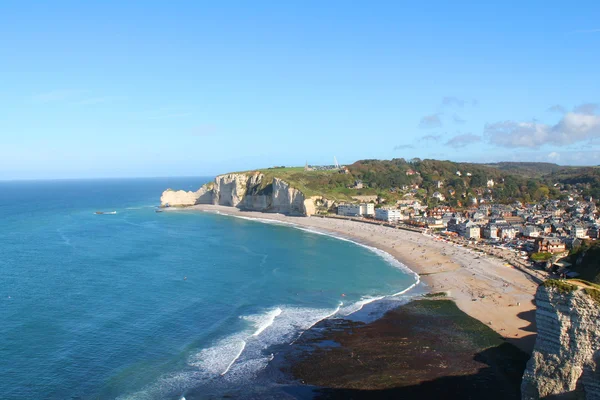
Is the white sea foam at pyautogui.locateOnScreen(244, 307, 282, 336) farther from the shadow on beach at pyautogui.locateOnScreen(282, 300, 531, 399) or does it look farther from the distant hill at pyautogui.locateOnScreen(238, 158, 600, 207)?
the distant hill at pyautogui.locateOnScreen(238, 158, 600, 207)

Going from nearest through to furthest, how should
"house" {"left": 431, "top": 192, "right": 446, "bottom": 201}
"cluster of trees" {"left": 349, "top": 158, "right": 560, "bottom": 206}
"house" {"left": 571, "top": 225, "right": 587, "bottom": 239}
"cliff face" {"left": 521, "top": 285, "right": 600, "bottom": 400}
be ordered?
"cliff face" {"left": 521, "top": 285, "right": 600, "bottom": 400}, "house" {"left": 571, "top": 225, "right": 587, "bottom": 239}, "house" {"left": 431, "top": 192, "right": 446, "bottom": 201}, "cluster of trees" {"left": 349, "top": 158, "right": 560, "bottom": 206}

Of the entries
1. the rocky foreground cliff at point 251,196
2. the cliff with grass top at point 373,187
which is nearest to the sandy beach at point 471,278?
the rocky foreground cliff at point 251,196

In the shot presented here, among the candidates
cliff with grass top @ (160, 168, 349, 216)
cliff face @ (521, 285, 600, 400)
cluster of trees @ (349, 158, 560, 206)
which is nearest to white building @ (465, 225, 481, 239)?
cluster of trees @ (349, 158, 560, 206)

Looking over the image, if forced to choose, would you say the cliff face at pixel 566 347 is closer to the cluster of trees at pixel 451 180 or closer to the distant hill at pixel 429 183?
the distant hill at pixel 429 183

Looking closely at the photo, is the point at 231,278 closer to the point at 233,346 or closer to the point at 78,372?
the point at 233,346

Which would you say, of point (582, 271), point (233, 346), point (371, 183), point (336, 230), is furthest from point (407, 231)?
point (233, 346)

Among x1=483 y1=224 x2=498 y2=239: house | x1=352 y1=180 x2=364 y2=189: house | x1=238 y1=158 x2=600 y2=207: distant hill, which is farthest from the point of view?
x1=352 y1=180 x2=364 y2=189: house

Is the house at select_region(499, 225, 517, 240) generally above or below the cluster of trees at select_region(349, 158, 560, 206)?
below

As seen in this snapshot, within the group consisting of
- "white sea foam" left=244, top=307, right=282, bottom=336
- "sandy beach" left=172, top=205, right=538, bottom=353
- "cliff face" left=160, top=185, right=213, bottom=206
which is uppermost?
"cliff face" left=160, top=185, right=213, bottom=206
